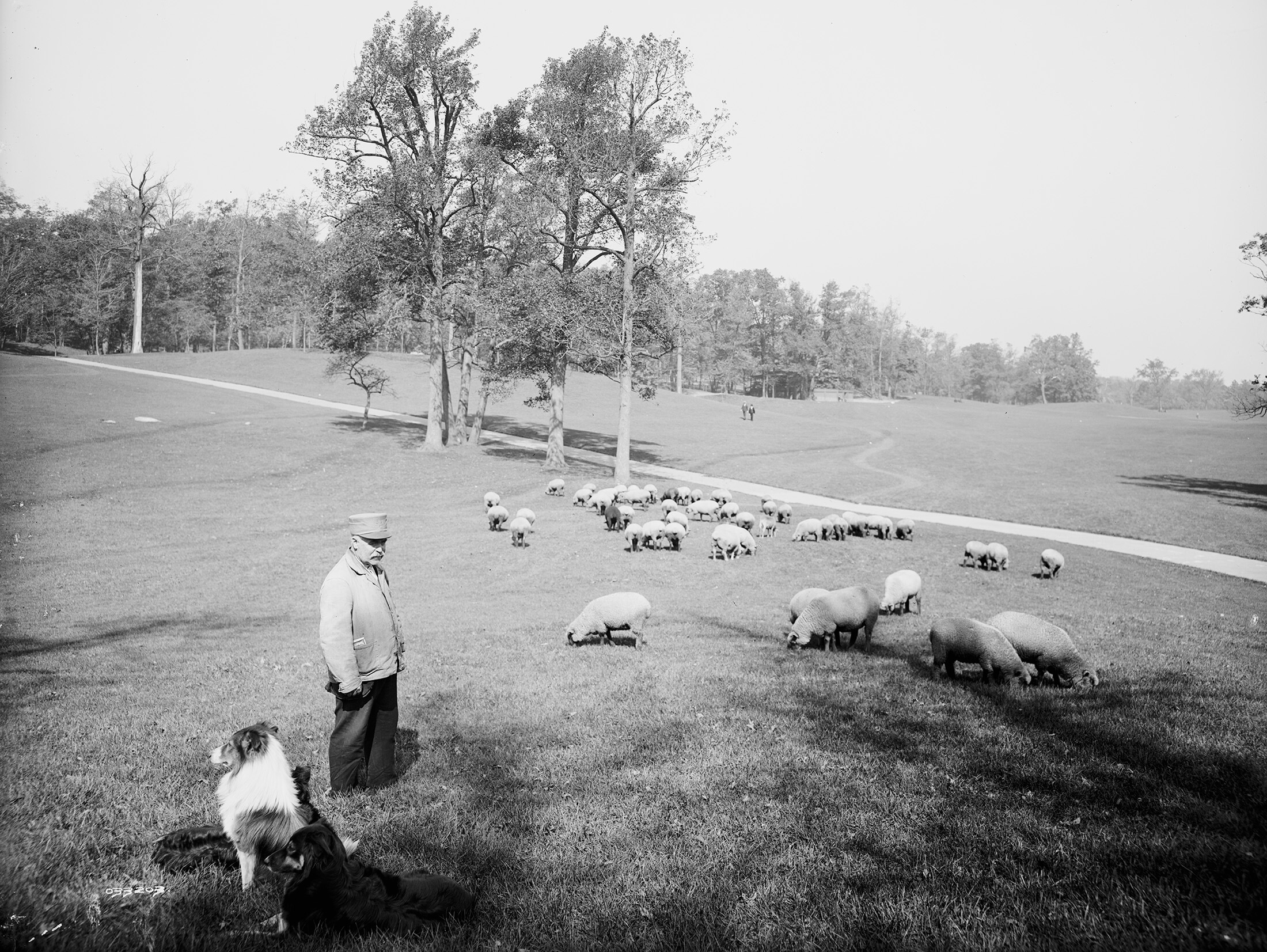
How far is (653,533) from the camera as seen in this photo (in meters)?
24.2

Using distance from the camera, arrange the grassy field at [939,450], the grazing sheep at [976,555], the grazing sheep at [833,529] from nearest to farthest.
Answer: the grazing sheep at [976,555]
the grazing sheep at [833,529]
the grassy field at [939,450]

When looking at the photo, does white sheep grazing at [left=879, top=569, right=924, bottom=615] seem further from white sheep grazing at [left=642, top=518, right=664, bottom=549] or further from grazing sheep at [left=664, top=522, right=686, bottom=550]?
white sheep grazing at [left=642, top=518, right=664, bottom=549]

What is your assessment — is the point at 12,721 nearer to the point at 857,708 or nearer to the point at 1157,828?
the point at 857,708

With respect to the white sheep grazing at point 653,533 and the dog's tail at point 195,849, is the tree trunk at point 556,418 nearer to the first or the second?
the white sheep grazing at point 653,533

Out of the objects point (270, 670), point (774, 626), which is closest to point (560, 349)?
point (774, 626)

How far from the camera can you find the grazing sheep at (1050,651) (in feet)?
33.8

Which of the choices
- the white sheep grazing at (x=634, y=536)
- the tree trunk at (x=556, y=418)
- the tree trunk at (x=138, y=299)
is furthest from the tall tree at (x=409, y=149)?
the tree trunk at (x=138, y=299)

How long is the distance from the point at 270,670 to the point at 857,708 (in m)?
9.19

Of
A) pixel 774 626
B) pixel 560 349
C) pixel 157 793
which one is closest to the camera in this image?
pixel 157 793

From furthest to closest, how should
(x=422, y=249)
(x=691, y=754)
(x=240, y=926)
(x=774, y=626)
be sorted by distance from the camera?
(x=422, y=249) → (x=774, y=626) → (x=691, y=754) → (x=240, y=926)

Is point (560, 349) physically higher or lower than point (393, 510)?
higher

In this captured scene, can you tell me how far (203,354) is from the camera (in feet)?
253

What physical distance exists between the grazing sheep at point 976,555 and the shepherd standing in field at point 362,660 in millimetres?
19997

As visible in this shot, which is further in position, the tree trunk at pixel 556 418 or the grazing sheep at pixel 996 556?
the tree trunk at pixel 556 418
